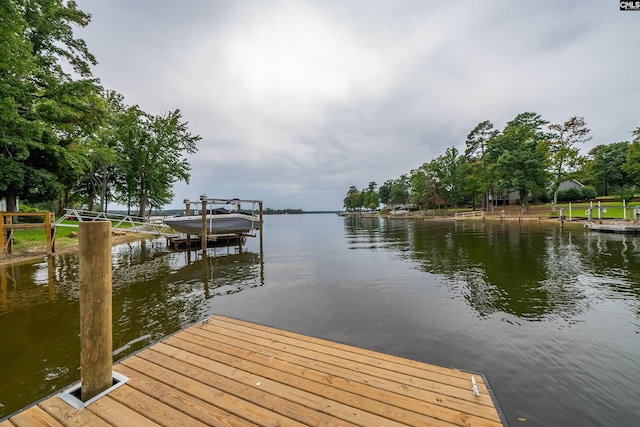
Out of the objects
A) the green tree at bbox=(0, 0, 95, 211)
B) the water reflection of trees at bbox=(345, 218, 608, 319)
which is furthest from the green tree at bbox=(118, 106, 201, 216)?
the water reflection of trees at bbox=(345, 218, 608, 319)

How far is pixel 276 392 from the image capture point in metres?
2.38

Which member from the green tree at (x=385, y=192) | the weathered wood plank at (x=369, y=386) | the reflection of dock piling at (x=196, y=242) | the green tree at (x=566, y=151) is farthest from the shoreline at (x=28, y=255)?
the green tree at (x=385, y=192)

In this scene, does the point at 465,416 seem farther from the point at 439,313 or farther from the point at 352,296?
the point at 352,296

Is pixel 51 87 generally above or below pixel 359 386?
above

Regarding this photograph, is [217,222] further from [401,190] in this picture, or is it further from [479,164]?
[401,190]

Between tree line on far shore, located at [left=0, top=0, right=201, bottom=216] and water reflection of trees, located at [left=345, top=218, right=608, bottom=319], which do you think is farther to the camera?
tree line on far shore, located at [left=0, top=0, right=201, bottom=216]

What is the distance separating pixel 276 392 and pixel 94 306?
5.88 ft

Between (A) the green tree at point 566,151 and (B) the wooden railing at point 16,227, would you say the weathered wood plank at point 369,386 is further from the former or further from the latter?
(A) the green tree at point 566,151

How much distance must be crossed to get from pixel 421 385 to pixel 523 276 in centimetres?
813

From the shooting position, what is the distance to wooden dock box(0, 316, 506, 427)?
Answer: 2.05 metres

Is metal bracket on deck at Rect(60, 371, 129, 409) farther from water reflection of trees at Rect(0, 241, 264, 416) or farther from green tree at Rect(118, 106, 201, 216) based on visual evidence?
green tree at Rect(118, 106, 201, 216)

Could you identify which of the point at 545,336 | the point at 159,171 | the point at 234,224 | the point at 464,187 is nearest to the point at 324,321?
the point at 545,336

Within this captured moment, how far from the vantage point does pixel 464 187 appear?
4881 cm

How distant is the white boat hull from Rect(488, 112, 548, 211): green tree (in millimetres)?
37080
